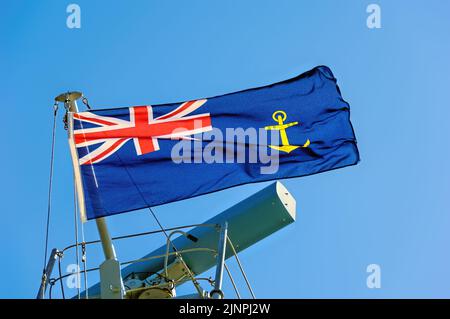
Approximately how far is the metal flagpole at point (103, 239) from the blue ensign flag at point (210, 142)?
0.54ft

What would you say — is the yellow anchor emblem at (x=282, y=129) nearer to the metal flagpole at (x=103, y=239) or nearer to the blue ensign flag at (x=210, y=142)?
the blue ensign flag at (x=210, y=142)

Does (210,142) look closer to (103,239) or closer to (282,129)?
(282,129)

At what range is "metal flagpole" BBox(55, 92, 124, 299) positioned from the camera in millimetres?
12500

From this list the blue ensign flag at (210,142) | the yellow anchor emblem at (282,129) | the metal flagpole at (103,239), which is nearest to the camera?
the metal flagpole at (103,239)

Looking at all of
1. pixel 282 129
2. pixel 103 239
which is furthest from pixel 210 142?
pixel 103 239

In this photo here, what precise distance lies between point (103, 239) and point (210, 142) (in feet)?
11.1

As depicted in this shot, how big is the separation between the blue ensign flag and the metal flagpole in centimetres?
16

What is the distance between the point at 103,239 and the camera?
13.5m

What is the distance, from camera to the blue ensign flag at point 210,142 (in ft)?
49.5

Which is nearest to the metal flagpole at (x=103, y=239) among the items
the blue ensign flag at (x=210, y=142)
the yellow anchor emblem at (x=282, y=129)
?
the blue ensign flag at (x=210, y=142)

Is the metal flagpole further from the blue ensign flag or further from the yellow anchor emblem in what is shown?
the yellow anchor emblem

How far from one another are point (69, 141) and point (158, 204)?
1.49m
